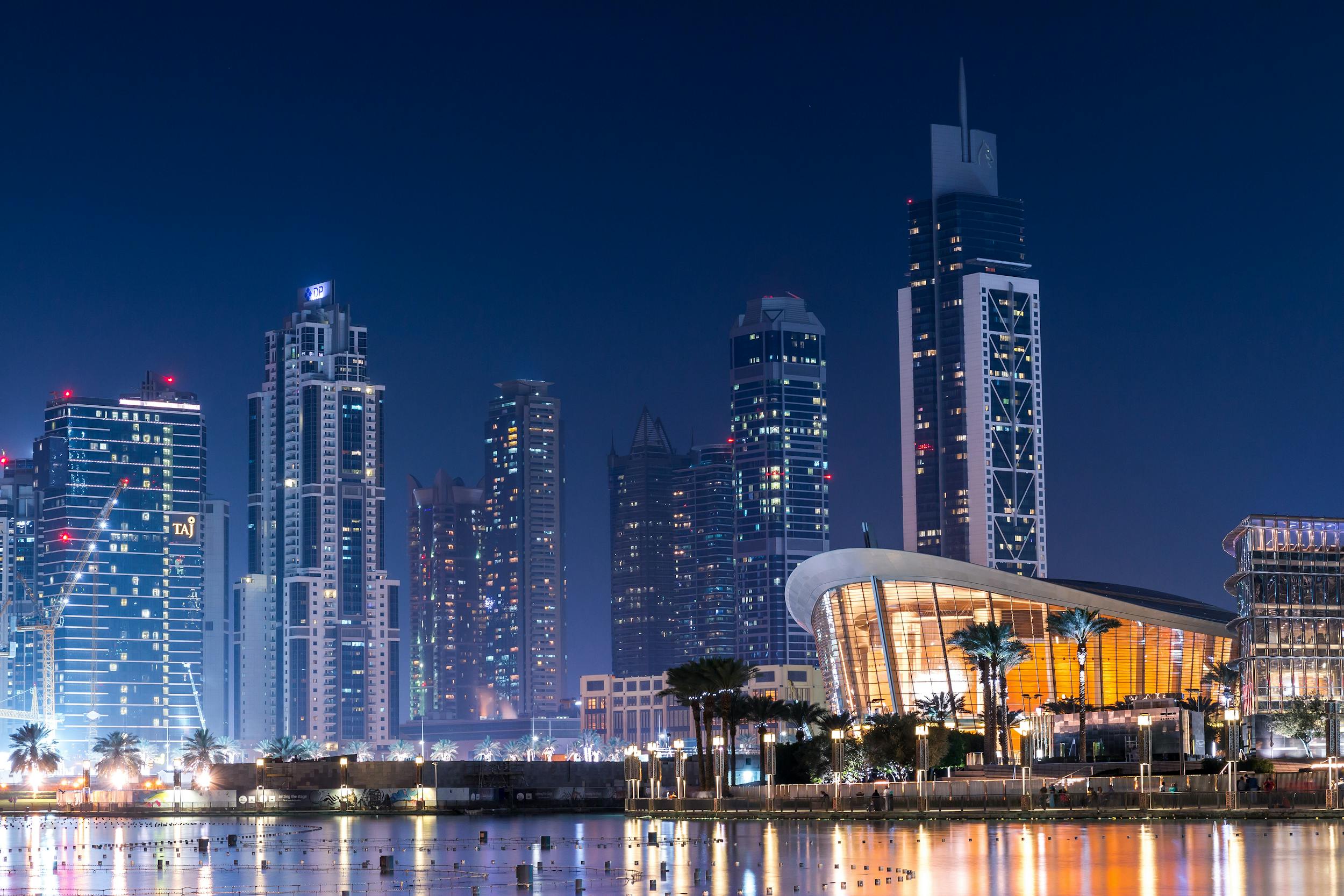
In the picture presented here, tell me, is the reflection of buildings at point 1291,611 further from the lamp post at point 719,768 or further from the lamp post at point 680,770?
the lamp post at point 680,770

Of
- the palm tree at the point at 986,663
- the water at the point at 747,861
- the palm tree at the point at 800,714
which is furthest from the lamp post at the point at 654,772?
the palm tree at the point at 986,663

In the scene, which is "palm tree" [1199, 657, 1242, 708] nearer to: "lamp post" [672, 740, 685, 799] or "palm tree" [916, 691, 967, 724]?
"palm tree" [916, 691, 967, 724]

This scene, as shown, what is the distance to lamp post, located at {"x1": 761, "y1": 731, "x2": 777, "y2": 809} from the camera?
345ft

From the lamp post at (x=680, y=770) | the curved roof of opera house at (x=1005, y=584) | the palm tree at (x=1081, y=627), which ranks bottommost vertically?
the lamp post at (x=680, y=770)

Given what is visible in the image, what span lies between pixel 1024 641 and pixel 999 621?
8.65 ft

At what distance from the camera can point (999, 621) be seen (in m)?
161

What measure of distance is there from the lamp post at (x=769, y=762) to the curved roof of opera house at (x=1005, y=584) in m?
37.5

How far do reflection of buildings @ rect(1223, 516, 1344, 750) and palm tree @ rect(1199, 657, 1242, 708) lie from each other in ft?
9.29

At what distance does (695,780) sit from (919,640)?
27.8 m

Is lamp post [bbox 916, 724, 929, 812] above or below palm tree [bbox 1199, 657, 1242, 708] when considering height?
below

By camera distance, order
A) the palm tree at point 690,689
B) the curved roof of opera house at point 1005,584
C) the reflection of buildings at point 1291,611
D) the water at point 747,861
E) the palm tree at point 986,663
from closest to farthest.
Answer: the water at point 747,861
the palm tree at point 690,689
the reflection of buildings at point 1291,611
the palm tree at point 986,663
the curved roof of opera house at point 1005,584

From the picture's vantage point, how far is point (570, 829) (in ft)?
317

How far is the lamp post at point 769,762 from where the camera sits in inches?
4141

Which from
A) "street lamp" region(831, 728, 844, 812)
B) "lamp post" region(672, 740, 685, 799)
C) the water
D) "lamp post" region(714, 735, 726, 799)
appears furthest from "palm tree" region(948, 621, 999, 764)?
the water
